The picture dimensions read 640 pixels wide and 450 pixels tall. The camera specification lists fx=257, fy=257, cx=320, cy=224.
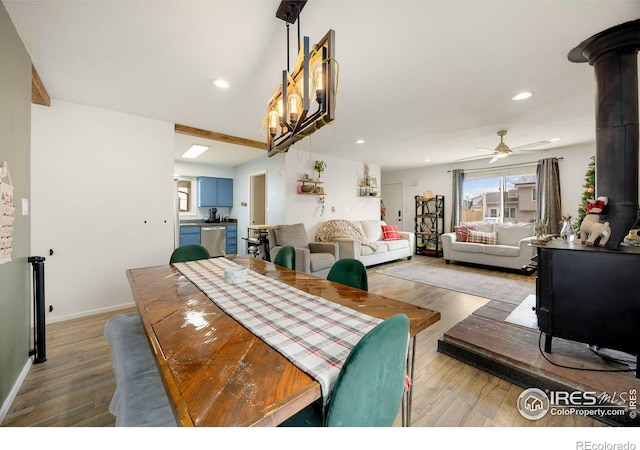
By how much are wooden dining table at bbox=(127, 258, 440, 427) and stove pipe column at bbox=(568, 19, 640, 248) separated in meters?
1.79

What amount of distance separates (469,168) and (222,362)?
6.89m

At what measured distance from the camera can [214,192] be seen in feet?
20.8

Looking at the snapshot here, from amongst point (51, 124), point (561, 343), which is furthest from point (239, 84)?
point (561, 343)

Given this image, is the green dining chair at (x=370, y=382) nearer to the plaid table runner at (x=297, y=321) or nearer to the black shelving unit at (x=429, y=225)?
A: the plaid table runner at (x=297, y=321)

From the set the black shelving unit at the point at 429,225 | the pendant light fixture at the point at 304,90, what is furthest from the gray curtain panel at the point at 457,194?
the pendant light fixture at the point at 304,90

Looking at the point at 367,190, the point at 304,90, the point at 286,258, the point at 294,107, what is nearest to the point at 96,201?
the point at 286,258

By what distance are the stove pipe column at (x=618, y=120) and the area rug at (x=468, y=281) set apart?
1626mm

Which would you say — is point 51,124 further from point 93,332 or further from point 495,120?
point 495,120

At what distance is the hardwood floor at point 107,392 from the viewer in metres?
1.43

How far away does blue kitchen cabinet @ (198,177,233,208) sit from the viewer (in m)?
6.16

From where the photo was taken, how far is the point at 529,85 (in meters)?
2.45

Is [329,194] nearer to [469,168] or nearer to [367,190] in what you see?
[367,190]
